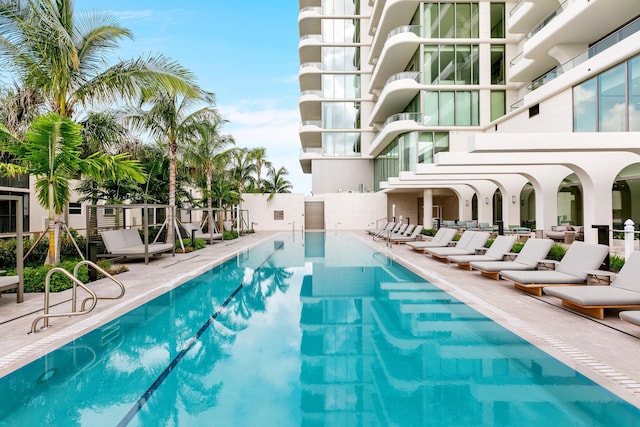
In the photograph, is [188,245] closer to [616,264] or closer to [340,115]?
[616,264]

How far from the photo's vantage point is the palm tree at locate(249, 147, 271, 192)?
119 ft

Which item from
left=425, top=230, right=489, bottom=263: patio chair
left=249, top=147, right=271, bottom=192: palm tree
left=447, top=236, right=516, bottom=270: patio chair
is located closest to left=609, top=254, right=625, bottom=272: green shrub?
left=447, top=236, right=516, bottom=270: patio chair

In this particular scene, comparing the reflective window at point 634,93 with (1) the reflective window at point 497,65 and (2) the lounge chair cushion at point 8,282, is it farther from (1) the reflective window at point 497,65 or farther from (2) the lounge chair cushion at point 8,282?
(2) the lounge chair cushion at point 8,282

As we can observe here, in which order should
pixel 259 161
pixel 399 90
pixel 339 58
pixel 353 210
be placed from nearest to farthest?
pixel 399 90, pixel 353 210, pixel 259 161, pixel 339 58

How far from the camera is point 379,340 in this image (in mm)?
5277

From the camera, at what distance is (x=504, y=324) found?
5.70 metres

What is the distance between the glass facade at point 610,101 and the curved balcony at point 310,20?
29.9 m

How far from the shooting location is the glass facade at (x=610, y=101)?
13.9m

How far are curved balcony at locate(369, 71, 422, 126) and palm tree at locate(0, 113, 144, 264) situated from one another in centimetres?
2257

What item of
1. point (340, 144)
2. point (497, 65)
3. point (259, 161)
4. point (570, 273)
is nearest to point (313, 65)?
point (340, 144)

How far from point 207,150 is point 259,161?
15951 mm

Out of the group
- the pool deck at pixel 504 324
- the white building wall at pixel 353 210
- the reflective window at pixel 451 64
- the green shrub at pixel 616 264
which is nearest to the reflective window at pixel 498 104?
the reflective window at pixel 451 64

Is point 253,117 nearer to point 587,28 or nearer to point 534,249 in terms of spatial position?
point 587,28

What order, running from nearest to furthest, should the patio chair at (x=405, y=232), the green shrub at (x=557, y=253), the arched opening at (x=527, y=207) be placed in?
the green shrub at (x=557, y=253)
the patio chair at (x=405, y=232)
the arched opening at (x=527, y=207)
